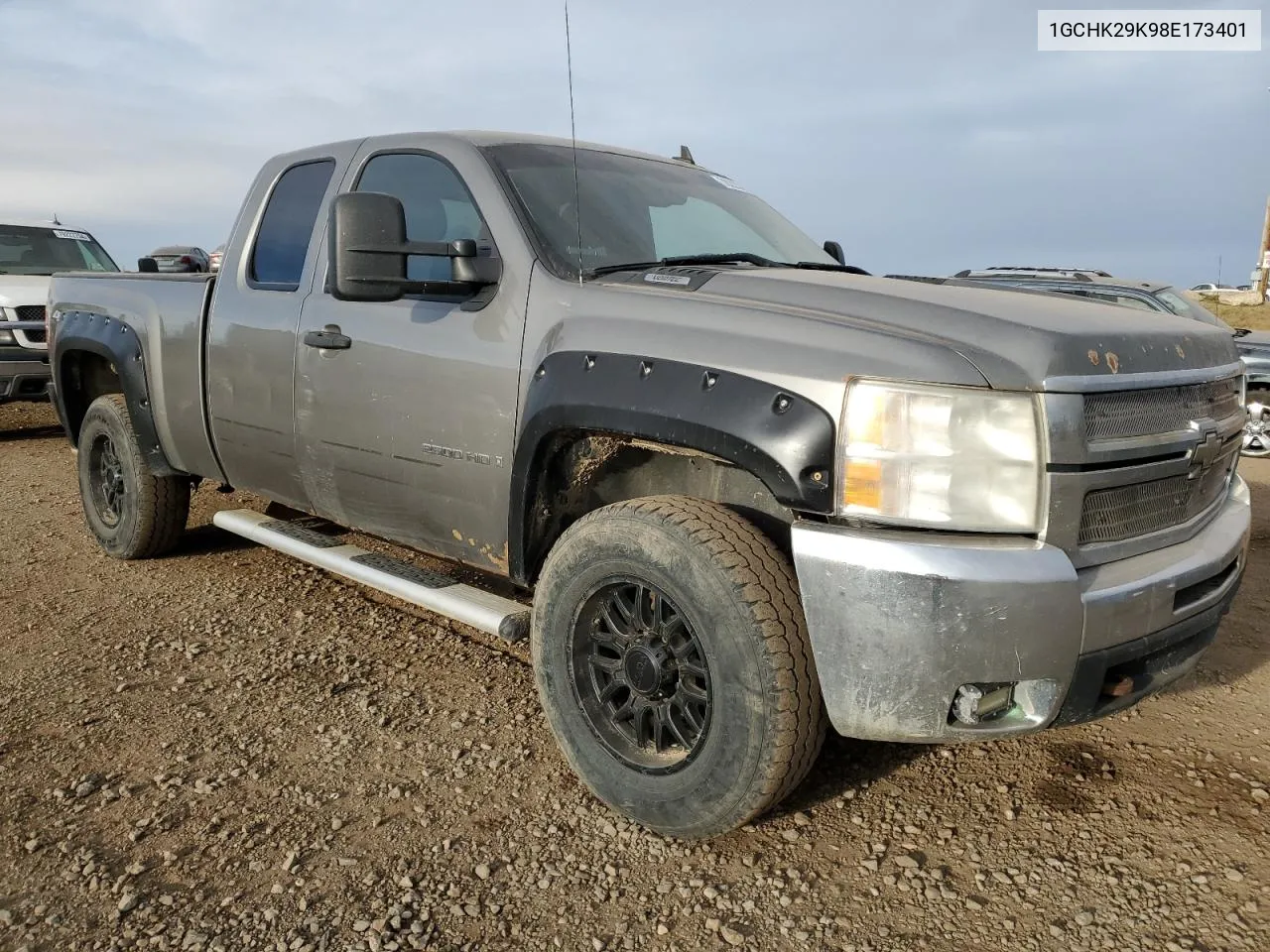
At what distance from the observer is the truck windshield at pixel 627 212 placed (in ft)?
9.99

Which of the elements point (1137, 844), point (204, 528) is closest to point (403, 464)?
point (1137, 844)

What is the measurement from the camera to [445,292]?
300 centimetres

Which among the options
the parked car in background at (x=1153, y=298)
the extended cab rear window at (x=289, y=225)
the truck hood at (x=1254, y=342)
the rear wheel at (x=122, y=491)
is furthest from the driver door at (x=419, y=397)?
the truck hood at (x=1254, y=342)

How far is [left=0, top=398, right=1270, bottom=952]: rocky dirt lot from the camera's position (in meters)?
2.18

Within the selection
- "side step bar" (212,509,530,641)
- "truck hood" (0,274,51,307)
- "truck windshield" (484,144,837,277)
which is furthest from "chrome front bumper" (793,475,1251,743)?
"truck hood" (0,274,51,307)

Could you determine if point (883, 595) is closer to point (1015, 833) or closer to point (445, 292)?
point (1015, 833)

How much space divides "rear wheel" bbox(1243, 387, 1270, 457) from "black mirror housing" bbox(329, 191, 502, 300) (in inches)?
337

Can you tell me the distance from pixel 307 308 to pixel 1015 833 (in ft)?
9.48

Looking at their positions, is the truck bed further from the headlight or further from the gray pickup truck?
the headlight

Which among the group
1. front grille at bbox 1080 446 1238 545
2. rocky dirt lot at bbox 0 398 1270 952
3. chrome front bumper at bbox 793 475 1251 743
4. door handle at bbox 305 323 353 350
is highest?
door handle at bbox 305 323 353 350

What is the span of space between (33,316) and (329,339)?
23.9 feet

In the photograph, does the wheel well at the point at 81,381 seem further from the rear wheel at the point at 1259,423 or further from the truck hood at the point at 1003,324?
the rear wheel at the point at 1259,423

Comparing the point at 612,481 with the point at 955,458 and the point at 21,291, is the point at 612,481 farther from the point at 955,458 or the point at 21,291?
the point at 21,291

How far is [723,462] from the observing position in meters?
2.44
